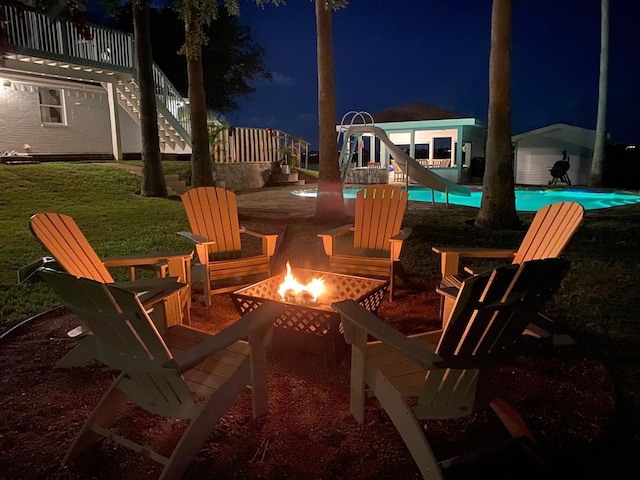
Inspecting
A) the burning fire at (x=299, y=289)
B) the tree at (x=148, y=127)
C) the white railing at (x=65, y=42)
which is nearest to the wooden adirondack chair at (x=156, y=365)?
the burning fire at (x=299, y=289)

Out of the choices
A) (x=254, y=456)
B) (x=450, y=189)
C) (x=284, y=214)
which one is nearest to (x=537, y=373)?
(x=254, y=456)

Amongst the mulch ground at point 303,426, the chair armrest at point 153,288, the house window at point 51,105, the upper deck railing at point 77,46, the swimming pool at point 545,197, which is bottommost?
the mulch ground at point 303,426

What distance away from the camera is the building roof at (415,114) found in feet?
61.1

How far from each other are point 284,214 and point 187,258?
556cm

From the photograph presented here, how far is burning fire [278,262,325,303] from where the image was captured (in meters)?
3.21

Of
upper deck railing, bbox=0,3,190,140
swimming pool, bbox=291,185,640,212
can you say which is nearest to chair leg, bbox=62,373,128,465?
upper deck railing, bbox=0,3,190,140

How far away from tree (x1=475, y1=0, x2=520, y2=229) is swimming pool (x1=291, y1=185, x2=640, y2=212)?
6.07m

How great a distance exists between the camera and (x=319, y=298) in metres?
3.29

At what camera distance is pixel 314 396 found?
98.8 inches

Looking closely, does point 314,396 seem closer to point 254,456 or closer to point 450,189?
point 254,456

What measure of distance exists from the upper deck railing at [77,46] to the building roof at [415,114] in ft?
28.9

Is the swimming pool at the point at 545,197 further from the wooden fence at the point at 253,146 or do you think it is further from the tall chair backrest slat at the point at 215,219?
the tall chair backrest slat at the point at 215,219

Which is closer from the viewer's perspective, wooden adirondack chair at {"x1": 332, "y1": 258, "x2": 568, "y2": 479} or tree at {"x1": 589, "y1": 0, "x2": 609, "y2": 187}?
wooden adirondack chair at {"x1": 332, "y1": 258, "x2": 568, "y2": 479}

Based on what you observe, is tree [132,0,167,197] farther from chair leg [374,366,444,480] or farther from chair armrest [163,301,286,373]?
chair leg [374,366,444,480]
